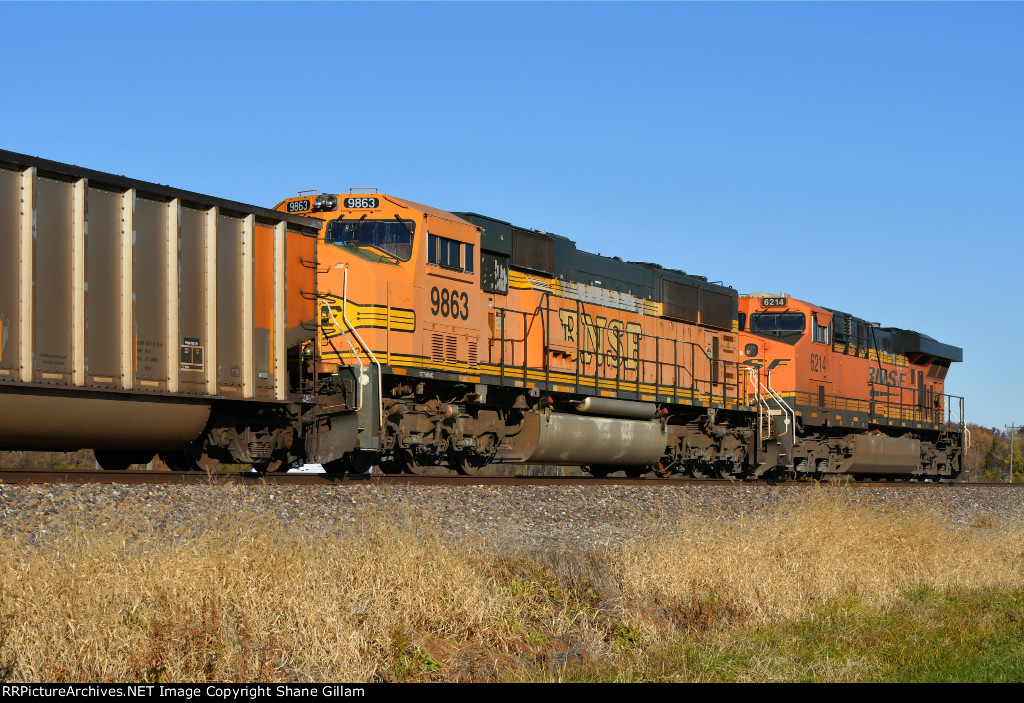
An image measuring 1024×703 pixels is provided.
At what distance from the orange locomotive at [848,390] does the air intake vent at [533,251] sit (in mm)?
7481

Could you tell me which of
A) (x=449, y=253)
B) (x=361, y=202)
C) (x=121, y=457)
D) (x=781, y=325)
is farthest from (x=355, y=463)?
(x=781, y=325)

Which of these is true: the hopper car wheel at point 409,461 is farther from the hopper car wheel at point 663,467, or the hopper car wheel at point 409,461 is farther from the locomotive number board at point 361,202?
the hopper car wheel at point 663,467

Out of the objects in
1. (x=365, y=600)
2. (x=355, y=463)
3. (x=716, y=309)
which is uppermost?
(x=716, y=309)

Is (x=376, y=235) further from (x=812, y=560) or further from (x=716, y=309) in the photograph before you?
(x=716, y=309)

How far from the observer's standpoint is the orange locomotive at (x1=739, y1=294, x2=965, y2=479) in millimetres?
23609

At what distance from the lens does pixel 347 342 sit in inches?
551

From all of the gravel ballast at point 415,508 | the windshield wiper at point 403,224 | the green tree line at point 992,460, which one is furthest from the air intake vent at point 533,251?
the green tree line at point 992,460

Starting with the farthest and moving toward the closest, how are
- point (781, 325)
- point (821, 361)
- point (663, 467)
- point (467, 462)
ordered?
point (821, 361) → point (781, 325) → point (663, 467) → point (467, 462)

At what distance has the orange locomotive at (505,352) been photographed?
1416 centimetres

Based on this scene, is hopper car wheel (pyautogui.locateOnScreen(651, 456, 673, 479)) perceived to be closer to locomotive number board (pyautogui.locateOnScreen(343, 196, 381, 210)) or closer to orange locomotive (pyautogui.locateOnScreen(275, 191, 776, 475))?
orange locomotive (pyautogui.locateOnScreen(275, 191, 776, 475))

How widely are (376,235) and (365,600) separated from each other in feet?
26.9

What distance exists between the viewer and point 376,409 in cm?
1364
